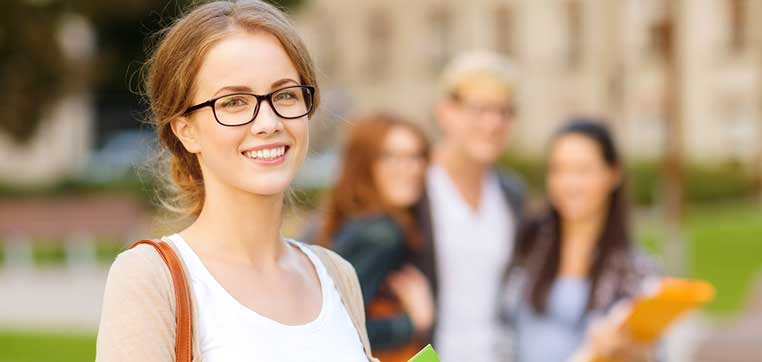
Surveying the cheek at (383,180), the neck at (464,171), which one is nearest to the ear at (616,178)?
the neck at (464,171)

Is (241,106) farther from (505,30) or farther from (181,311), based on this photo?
(505,30)

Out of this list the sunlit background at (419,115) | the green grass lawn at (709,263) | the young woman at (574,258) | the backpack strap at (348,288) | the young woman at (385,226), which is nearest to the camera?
the backpack strap at (348,288)

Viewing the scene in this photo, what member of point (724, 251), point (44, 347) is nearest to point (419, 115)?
point (724, 251)

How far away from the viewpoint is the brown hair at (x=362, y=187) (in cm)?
Answer: 406

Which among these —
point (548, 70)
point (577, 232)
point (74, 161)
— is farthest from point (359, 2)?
point (577, 232)

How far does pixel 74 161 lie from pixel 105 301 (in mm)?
25668

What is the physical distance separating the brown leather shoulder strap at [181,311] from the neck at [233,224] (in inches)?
4.8

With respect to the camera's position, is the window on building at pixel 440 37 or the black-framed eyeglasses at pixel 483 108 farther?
the window on building at pixel 440 37

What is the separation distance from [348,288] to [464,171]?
2403mm

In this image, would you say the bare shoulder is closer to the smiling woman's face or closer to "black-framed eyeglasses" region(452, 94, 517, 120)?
the smiling woman's face

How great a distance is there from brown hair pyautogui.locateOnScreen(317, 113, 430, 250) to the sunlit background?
0.70 feet

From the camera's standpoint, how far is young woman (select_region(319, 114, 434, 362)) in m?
3.80

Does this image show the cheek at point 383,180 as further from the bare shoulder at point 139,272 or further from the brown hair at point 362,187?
the bare shoulder at point 139,272

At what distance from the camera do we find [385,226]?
3.98m
